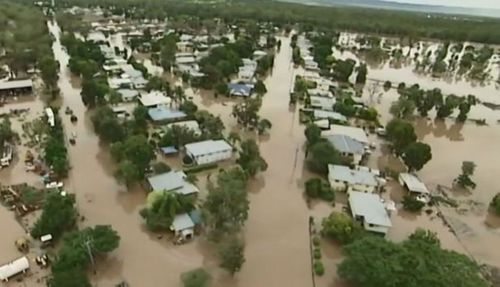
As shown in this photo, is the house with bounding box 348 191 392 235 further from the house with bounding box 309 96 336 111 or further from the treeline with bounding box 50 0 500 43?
the treeline with bounding box 50 0 500 43

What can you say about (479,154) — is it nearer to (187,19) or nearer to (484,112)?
(484,112)

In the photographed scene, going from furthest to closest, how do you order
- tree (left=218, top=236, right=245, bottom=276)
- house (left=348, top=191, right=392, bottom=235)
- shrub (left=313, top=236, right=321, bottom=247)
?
house (left=348, top=191, right=392, bottom=235) → shrub (left=313, top=236, right=321, bottom=247) → tree (left=218, top=236, right=245, bottom=276)

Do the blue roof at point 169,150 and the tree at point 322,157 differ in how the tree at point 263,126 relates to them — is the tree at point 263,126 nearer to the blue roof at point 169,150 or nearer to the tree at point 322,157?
the tree at point 322,157

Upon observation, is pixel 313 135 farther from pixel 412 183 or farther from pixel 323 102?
pixel 323 102

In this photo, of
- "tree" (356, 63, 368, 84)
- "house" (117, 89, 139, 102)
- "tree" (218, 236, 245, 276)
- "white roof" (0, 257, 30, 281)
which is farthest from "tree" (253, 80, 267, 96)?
"white roof" (0, 257, 30, 281)

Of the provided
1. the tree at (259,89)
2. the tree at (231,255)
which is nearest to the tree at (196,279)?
the tree at (231,255)

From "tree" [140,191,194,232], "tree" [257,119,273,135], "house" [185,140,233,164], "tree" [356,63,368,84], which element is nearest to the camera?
"tree" [140,191,194,232]
